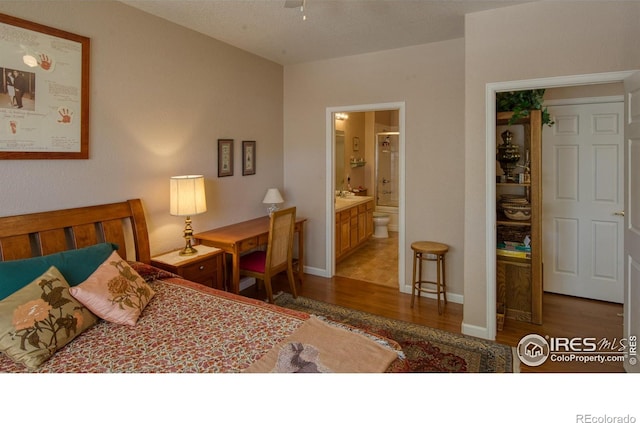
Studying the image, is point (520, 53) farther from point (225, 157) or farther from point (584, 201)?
point (225, 157)

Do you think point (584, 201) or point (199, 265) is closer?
point (199, 265)

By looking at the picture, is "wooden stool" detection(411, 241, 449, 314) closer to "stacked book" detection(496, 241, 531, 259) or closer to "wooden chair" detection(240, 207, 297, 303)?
"stacked book" detection(496, 241, 531, 259)

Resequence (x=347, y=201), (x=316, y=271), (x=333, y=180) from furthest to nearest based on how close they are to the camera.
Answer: (x=347, y=201), (x=316, y=271), (x=333, y=180)

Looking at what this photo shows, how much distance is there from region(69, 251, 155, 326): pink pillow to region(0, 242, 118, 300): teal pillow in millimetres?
82

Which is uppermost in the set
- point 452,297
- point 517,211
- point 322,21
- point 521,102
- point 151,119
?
point 322,21

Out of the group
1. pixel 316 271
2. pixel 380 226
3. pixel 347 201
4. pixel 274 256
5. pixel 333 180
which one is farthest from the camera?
pixel 380 226

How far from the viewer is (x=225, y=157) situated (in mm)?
3586

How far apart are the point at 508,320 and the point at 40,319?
3317mm

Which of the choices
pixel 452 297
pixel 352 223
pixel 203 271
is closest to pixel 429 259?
pixel 452 297

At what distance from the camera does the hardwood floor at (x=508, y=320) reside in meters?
2.77
